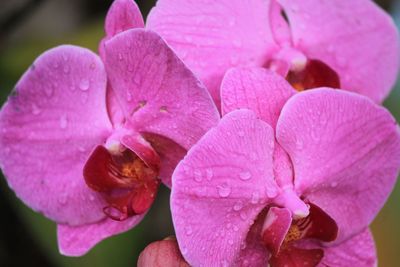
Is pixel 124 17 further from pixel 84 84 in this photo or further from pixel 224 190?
pixel 224 190

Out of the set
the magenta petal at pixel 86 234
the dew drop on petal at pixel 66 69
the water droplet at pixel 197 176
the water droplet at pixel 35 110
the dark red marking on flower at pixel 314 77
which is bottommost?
the magenta petal at pixel 86 234

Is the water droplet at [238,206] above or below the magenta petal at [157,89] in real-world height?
below

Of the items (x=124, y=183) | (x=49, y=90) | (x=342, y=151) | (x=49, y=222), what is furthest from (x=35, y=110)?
(x=49, y=222)

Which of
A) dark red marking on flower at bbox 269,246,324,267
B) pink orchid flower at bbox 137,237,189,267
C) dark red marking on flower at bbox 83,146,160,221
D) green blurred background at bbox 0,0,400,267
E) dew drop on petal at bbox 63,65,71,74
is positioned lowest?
green blurred background at bbox 0,0,400,267

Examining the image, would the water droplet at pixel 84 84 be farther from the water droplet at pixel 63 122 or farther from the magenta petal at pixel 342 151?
the magenta petal at pixel 342 151

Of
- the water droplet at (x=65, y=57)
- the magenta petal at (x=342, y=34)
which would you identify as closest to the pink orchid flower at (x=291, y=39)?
the magenta petal at (x=342, y=34)

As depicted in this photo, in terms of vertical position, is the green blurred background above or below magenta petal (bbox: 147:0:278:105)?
below

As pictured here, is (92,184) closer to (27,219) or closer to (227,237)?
(227,237)

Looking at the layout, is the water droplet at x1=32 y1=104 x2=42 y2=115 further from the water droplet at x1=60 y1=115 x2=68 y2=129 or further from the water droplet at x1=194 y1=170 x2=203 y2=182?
the water droplet at x1=194 y1=170 x2=203 y2=182

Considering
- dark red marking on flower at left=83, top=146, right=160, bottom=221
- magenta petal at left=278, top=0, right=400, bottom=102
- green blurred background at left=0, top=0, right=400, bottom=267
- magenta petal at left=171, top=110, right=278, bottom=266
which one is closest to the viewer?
magenta petal at left=171, top=110, right=278, bottom=266

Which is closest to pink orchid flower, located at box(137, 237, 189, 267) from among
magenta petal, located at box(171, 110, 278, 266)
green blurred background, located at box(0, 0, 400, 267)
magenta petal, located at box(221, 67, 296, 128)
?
magenta petal, located at box(171, 110, 278, 266)
